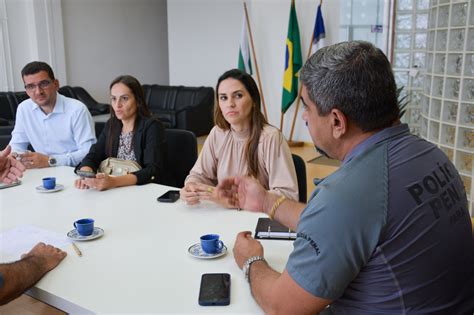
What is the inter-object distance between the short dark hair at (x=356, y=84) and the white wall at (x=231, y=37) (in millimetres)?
5151

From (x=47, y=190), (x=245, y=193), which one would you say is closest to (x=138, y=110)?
(x=47, y=190)

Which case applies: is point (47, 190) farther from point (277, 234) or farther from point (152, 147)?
point (277, 234)

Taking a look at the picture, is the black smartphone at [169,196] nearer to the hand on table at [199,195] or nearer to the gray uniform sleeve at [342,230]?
the hand on table at [199,195]

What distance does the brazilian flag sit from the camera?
234 inches

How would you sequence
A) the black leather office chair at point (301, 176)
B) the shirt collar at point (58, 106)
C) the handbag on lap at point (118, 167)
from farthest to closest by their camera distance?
the shirt collar at point (58, 106) → the handbag on lap at point (118, 167) → the black leather office chair at point (301, 176)

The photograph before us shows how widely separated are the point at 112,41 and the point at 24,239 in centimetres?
707

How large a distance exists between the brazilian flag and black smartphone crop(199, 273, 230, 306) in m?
5.03

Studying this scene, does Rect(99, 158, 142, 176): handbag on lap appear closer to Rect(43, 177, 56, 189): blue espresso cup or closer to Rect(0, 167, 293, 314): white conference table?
Rect(0, 167, 293, 314): white conference table

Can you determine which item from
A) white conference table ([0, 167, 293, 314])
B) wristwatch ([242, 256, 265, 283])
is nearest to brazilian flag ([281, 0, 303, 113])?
white conference table ([0, 167, 293, 314])

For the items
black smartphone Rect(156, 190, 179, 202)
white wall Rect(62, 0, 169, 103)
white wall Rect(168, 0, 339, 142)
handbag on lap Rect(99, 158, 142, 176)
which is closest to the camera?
black smartphone Rect(156, 190, 179, 202)

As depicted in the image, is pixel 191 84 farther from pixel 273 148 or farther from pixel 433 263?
pixel 433 263

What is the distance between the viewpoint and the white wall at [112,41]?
7.41 meters

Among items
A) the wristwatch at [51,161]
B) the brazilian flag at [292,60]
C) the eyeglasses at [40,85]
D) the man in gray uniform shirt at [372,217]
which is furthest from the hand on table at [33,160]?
the brazilian flag at [292,60]

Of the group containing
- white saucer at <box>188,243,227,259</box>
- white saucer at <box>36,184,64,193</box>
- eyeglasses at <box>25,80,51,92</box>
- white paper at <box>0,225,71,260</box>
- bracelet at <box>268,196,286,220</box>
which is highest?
eyeglasses at <box>25,80,51,92</box>
